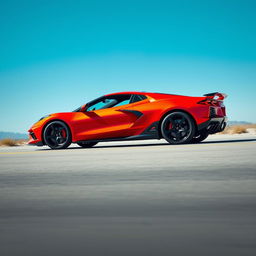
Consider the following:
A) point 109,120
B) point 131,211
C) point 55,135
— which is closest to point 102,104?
point 109,120

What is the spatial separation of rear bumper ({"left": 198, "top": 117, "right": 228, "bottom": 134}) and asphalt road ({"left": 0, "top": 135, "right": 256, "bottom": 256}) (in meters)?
4.19

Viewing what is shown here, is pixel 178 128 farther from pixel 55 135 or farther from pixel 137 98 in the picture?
pixel 55 135

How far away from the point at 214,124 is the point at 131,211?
23.9ft

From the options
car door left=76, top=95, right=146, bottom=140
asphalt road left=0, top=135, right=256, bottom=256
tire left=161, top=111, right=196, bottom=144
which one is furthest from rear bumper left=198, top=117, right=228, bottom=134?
asphalt road left=0, top=135, right=256, bottom=256

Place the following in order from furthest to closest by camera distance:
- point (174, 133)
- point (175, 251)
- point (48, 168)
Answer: point (174, 133), point (48, 168), point (175, 251)

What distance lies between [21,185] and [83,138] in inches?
237

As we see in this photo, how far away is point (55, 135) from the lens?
10.8 m

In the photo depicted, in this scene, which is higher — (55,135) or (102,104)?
(102,104)

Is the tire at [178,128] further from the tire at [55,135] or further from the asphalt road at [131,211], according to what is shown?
the asphalt road at [131,211]

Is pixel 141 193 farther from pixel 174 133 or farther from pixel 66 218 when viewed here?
pixel 174 133

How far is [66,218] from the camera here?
9.82 ft

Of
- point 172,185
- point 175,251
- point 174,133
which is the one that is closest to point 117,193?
point 172,185

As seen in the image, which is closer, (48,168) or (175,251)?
(175,251)

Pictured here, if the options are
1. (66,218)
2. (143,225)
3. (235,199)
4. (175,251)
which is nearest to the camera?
(175,251)
